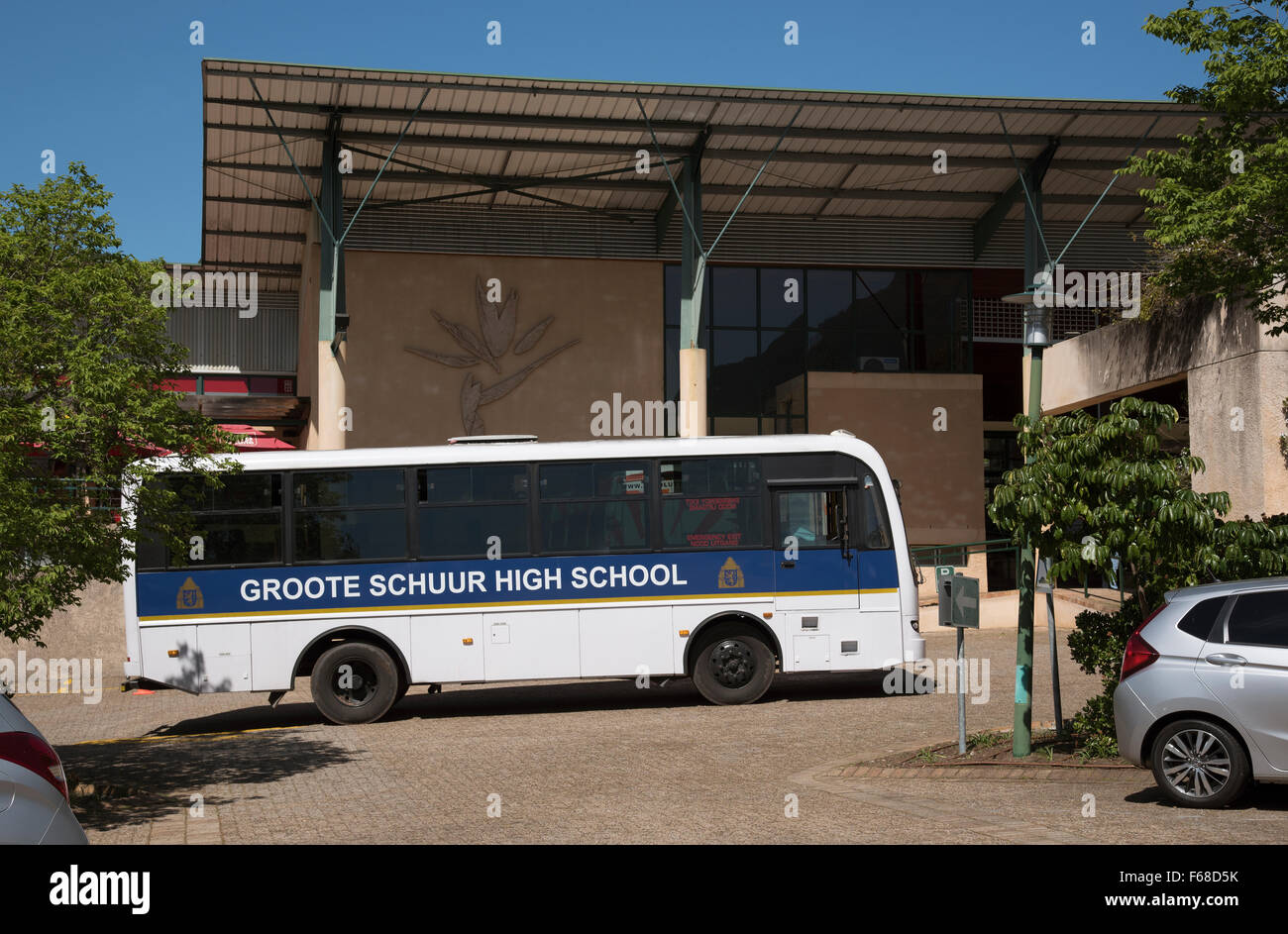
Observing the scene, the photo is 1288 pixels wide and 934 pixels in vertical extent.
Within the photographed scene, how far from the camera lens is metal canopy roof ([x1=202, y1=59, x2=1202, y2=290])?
78.2 ft

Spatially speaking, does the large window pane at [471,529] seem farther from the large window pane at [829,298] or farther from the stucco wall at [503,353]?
the large window pane at [829,298]

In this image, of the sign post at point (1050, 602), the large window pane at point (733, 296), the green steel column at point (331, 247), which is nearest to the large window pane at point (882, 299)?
the large window pane at point (733, 296)

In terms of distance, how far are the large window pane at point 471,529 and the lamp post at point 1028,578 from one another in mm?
6643

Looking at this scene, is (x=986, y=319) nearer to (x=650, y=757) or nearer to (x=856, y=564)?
(x=856, y=564)

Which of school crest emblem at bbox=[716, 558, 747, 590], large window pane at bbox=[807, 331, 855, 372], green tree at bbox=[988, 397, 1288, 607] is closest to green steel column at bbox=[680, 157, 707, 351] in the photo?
large window pane at bbox=[807, 331, 855, 372]

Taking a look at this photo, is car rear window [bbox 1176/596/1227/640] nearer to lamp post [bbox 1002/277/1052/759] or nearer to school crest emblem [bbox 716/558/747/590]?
lamp post [bbox 1002/277/1052/759]

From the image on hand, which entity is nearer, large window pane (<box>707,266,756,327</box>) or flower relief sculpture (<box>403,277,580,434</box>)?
flower relief sculpture (<box>403,277,580,434</box>)

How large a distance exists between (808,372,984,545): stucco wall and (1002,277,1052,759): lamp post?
19846mm

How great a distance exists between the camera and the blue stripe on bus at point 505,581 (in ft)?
51.8

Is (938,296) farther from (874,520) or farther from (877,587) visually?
(877,587)

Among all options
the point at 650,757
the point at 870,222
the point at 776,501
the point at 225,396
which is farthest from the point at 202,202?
the point at 650,757

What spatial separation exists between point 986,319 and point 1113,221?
3.93m

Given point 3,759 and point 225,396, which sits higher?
point 225,396

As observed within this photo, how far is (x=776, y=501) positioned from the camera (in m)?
16.2
